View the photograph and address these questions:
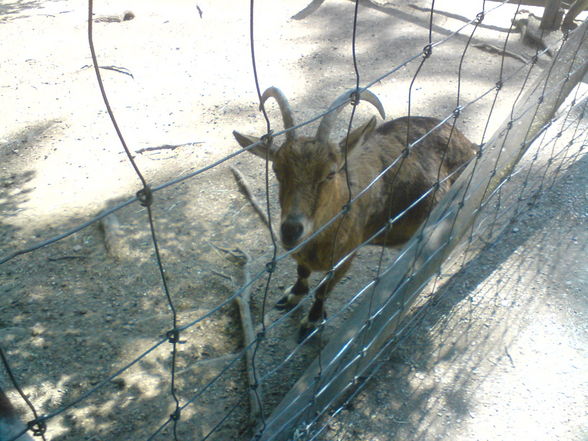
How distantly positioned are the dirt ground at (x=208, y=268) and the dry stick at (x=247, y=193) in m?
0.09

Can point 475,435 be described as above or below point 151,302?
above

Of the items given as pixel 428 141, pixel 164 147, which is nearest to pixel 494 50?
pixel 428 141

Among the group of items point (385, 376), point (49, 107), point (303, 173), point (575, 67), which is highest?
point (575, 67)

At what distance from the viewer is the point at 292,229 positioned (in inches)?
113

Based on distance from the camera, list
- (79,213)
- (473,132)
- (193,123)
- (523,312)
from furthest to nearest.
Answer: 1. (193,123)
2. (473,132)
3. (79,213)
4. (523,312)

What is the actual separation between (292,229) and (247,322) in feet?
3.13

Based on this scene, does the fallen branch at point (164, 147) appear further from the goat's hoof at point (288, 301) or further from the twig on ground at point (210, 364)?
the twig on ground at point (210, 364)

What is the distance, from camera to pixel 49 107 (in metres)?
6.73

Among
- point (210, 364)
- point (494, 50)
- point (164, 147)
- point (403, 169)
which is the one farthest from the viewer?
point (494, 50)

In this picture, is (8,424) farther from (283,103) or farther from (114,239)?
(114,239)

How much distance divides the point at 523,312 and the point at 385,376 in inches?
41.5

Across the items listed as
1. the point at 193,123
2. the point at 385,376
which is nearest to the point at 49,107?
the point at 193,123

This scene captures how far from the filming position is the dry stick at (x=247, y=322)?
9.29 feet

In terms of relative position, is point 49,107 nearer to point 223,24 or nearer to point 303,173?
point 223,24
